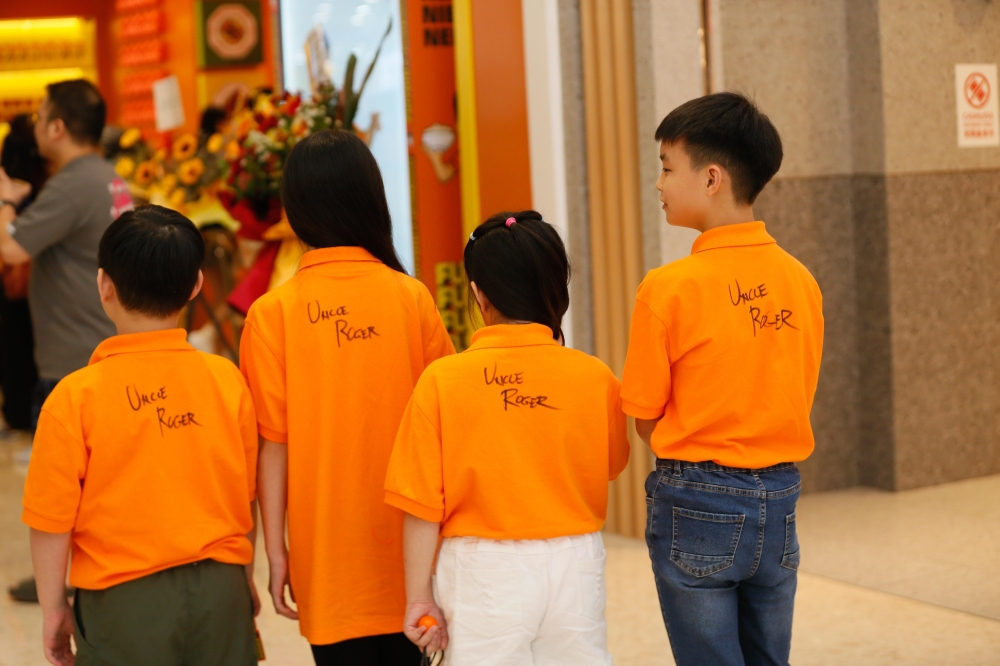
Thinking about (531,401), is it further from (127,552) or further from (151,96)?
(151,96)

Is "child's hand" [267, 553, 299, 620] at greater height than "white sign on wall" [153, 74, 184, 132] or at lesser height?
lesser

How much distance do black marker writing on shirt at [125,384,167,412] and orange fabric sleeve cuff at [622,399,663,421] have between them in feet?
2.50

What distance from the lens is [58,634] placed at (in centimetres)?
186

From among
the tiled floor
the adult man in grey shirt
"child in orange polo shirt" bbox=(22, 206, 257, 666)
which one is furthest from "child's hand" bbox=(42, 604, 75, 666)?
the adult man in grey shirt

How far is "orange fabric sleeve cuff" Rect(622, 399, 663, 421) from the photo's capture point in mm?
1812

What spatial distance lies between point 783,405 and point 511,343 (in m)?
0.46

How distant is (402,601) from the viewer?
1.99m

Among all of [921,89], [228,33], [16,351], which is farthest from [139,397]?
[228,33]

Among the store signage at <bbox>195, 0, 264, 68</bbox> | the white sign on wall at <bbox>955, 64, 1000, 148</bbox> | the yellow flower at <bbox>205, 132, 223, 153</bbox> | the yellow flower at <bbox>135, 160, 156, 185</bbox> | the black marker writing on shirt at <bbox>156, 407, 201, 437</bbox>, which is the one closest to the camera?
the black marker writing on shirt at <bbox>156, 407, 201, 437</bbox>

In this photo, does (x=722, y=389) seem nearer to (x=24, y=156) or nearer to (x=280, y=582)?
(x=280, y=582)

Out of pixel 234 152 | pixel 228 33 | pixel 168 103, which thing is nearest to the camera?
pixel 234 152

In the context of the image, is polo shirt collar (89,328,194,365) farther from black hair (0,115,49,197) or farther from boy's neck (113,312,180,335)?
black hair (0,115,49,197)

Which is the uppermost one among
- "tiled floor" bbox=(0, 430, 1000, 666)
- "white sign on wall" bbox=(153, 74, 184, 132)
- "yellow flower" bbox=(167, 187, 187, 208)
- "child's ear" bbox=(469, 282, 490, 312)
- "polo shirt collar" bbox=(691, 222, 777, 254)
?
"white sign on wall" bbox=(153, 74, 184, 132)

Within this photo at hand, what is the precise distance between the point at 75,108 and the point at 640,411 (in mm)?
2512
